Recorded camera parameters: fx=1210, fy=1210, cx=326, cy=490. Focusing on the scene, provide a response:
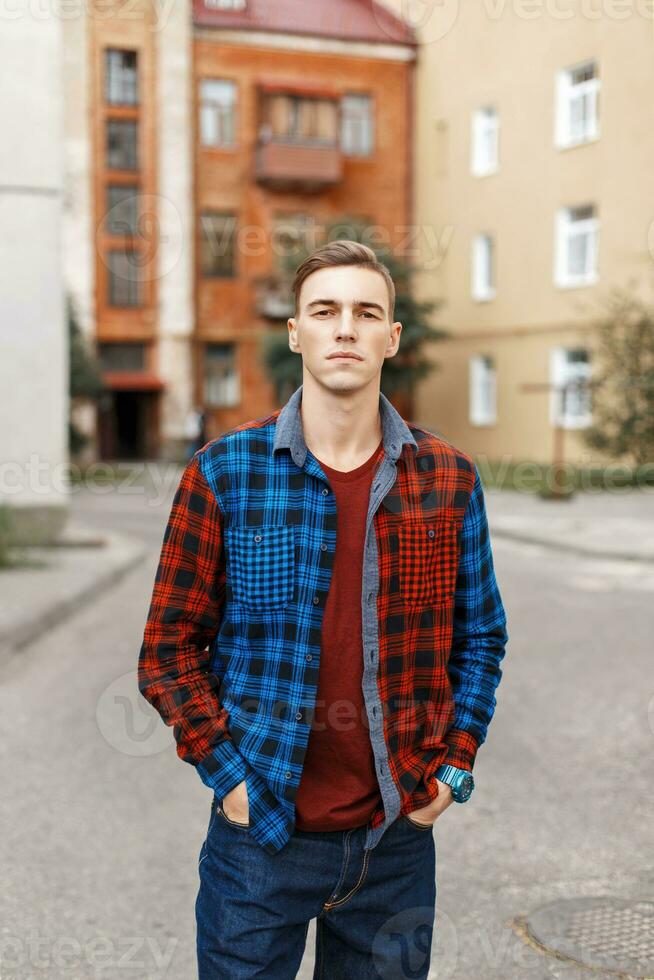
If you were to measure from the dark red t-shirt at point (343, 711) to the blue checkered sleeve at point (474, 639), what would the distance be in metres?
0.23

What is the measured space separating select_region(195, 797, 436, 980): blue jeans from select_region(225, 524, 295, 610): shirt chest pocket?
1.39 ft

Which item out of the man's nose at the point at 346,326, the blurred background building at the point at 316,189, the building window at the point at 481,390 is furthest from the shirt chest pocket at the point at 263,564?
the building window at the point at 481,390

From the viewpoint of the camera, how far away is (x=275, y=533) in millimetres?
2383

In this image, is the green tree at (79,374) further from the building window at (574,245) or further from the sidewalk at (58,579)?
the sidewalk at (58,579)

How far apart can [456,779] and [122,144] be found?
123ft

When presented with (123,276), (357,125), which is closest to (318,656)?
(123,276)

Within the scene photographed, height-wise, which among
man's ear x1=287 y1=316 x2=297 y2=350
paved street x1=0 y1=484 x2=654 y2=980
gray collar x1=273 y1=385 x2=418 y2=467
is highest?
man's ear x1=287 y1=316 x2=297 y2=350

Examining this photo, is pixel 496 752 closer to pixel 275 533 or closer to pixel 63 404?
pixel 275 533

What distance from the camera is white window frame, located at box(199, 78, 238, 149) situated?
38.1 m

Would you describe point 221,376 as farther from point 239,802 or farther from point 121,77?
point 239,802

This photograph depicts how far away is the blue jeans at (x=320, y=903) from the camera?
92.3 inches

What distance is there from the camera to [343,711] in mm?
2385

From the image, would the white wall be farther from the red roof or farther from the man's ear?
the red roof

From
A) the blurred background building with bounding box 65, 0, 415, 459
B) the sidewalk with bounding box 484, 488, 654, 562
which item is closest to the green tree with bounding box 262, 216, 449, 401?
the blurred background building with bounding box 65, 0, 415, 459
